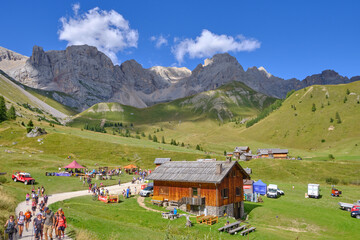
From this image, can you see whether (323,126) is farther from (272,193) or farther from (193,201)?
(193,201)

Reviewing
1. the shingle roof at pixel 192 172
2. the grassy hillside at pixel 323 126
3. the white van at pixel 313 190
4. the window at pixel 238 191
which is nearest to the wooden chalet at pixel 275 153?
the grassy hillside at pixel 323 126

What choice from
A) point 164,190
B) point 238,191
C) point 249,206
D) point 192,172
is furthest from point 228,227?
point 249,206

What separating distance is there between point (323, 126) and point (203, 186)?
152 m

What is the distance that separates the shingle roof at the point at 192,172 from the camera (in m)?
39.4

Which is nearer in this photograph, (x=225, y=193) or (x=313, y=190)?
(x=225, y=193)

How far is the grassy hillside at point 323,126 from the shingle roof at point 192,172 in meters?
108

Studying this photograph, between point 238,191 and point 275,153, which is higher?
point 275,153

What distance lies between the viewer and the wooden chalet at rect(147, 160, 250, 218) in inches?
1522

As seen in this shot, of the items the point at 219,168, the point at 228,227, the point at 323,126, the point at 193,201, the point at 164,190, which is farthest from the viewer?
the point at 323,126

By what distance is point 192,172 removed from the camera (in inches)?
1673

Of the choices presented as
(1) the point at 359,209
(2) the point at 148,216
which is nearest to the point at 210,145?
(1) the point at 359,209

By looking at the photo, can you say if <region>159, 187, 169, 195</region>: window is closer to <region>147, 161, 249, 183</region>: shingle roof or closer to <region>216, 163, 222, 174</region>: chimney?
<region>147, 161, 249, 183</region>: shingle roof

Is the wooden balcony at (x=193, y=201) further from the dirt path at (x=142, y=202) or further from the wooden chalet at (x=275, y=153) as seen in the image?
the wooden chalet at (x=275, y=153)

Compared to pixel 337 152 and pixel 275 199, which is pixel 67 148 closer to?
pixel 275 199
